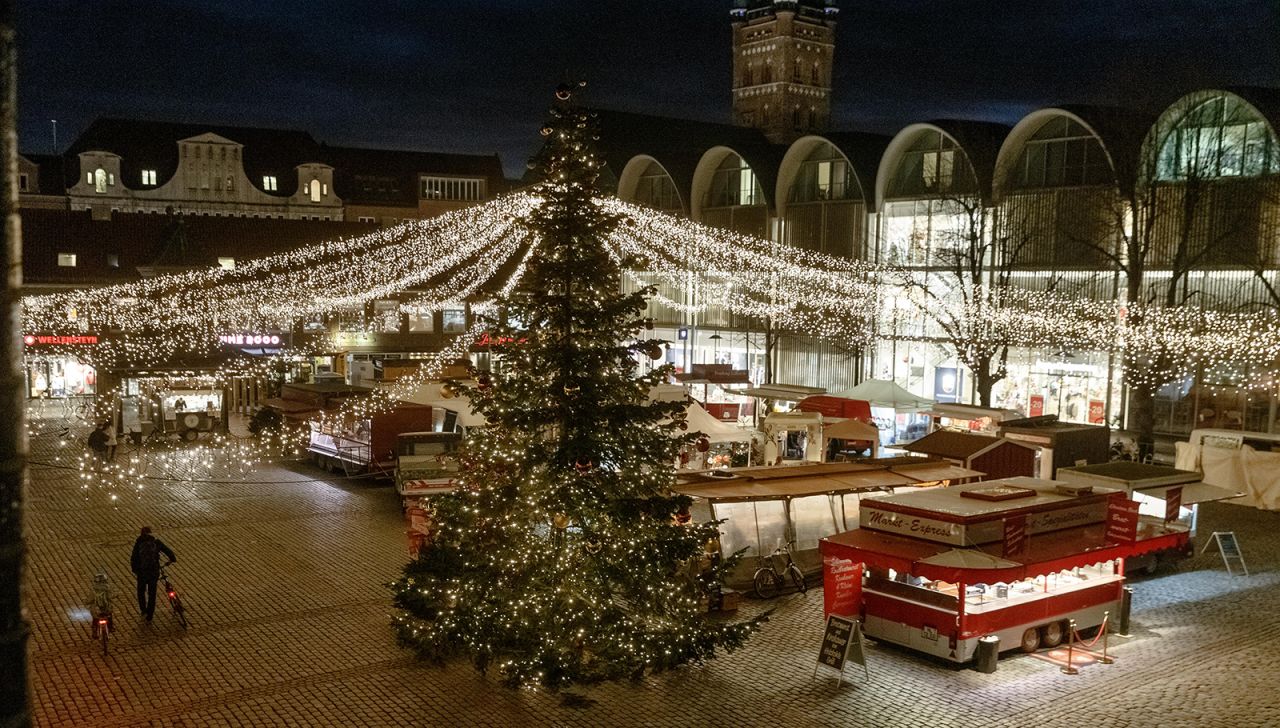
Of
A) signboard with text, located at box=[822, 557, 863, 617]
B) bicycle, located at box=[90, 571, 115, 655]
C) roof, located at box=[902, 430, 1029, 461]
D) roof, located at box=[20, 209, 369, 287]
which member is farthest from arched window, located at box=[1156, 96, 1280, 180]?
roof, located at box=[20, 209, 369, 287]

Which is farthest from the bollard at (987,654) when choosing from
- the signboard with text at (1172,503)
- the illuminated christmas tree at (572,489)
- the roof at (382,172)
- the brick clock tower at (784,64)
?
the brick clock tower at (784,64)

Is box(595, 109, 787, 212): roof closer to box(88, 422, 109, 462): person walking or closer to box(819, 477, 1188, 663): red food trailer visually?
box(88, 422, 109, 462): person walking

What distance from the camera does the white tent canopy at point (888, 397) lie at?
90.9 ft

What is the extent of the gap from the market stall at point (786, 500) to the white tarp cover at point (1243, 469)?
9591 mm

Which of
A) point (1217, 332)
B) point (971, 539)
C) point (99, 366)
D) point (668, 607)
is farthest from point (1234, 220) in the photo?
point (99, 366)

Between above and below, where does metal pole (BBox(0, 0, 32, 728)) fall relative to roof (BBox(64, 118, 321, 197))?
below

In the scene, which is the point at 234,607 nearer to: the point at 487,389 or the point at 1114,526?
the point at 487,389

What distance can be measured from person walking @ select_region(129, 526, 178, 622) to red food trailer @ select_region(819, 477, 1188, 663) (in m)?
9.05

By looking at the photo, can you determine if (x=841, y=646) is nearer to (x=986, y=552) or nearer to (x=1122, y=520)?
(x=986, y=552)

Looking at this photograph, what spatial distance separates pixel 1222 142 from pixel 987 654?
2227 cm

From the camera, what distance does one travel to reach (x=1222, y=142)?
1102 inches

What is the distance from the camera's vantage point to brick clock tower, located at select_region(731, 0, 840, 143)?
303 feet

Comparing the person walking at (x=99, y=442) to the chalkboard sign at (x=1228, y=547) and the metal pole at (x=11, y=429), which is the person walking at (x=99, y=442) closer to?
the chalkboard sign at (x=1228, y=547)

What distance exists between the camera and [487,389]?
12062mm
